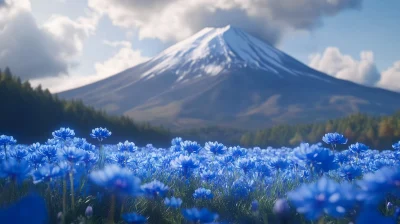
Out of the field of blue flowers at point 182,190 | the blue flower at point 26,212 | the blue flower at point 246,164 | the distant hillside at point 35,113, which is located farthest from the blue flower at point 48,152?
the distant hillside at point 35,113

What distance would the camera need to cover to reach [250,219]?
4.41 metres

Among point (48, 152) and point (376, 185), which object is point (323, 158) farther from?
point (48, 152)

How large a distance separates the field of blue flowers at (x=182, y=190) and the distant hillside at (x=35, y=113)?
124ft

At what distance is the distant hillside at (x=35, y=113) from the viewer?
42.7m

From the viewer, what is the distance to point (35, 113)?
148ft

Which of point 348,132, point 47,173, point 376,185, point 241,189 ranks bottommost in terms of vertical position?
point 348,132

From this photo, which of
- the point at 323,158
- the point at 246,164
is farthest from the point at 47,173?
the point at 246,164

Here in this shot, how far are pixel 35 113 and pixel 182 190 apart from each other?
44099 mm

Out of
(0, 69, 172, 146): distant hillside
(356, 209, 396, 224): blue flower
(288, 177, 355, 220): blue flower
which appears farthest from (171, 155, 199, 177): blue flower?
(0, 69, 172, 146): distant hillside

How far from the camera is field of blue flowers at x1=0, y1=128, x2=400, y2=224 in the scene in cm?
219

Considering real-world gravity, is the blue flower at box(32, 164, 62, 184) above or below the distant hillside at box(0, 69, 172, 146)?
below

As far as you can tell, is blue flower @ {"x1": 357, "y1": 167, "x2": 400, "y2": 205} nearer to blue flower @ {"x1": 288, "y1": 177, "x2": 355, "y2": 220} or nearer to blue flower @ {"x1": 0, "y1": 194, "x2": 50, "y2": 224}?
blue flower @ {"x1": 288, "y1": 177, "x2": 355, "y2": 220}

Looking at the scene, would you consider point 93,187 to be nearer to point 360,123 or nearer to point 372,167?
point 372,167

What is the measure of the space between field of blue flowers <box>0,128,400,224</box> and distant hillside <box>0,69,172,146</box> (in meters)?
37.7
